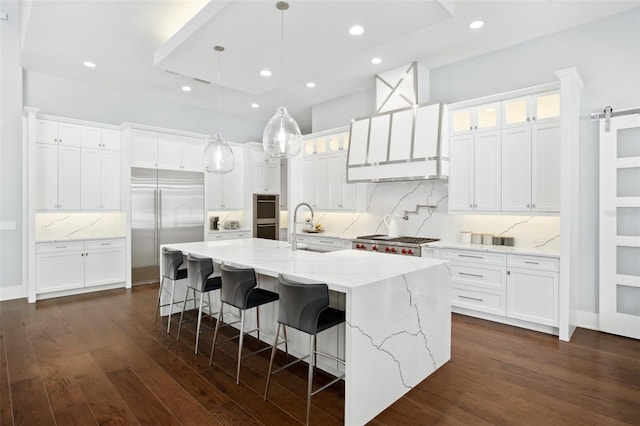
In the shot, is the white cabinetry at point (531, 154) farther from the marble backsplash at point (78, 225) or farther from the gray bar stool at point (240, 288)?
the marble backsplash at point (78, 225)

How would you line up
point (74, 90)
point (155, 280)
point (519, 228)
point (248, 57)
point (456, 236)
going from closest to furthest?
point (248, 57)
point (519, 228)
point (456, 236)
point (74, 90)
point (155, 280)

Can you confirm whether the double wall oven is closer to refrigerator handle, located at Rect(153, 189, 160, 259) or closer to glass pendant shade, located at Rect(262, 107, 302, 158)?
refrigerator handle, located at Rect(153, 189, 160, 259)

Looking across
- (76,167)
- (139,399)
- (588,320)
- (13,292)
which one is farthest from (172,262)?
(588,320)

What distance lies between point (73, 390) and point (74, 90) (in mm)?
5163

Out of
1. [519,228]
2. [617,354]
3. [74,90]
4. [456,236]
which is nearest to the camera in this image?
[617,354]

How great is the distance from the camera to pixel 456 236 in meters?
4.91

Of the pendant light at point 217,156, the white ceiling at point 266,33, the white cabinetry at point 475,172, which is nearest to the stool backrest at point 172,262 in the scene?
the pendant light at point 217,156

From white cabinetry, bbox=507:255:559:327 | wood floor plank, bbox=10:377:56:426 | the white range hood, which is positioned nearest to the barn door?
white cabinetry, bbox=507:255:559:327

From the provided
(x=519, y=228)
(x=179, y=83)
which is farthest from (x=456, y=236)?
(x=179, y=83)

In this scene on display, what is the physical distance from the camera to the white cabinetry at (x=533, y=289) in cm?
367

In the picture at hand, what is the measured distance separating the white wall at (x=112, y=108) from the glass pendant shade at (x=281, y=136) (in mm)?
4320

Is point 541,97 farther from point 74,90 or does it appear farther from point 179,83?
point 74,90

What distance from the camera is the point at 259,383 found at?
270 cm

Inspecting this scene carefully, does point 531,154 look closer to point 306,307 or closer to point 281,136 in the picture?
point 281,136
